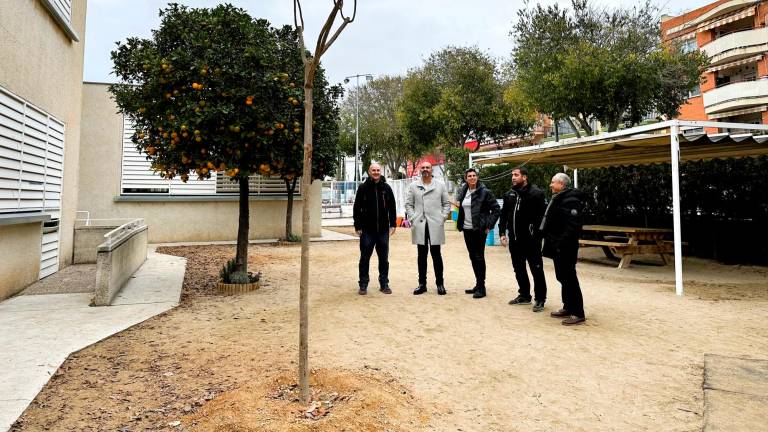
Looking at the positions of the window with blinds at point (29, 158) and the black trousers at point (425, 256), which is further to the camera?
the black trousers at point (425, 256)

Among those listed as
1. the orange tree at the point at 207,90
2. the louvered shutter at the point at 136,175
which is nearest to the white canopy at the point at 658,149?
the orange tree at the point at 207,90

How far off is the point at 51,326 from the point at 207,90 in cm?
307

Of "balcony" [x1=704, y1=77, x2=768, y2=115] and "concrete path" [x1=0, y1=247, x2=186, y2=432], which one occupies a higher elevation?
"balcony" [x1=704, y1=77, x2=768, y2=115]

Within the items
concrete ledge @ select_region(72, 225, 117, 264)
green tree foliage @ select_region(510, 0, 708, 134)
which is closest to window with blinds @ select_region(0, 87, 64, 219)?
concrete ledge @ select_region(72, 225, 117, 264)

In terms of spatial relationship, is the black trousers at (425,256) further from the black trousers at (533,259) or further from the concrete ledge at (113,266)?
the concrete ledge at (113,266)

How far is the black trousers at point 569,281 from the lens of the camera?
15.5 feet

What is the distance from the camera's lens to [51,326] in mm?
4562

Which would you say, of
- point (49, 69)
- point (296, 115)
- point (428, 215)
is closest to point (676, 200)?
point (428, 215)

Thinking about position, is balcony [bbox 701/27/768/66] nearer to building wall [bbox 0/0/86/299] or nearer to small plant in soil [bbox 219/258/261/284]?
small plant in soil [bbox 219/258/261/284]

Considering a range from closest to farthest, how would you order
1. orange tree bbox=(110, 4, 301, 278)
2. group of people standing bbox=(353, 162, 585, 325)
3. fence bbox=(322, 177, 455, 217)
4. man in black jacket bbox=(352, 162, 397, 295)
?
1. group of people standing bbox=(353, 162, 585, 325)
2. orange tree bbox=(110, 4, 301, 278)
3. man in black jacket bbox=(352, 162, 397, 295)
4. fence bbox=(322, 177, 455, 217)

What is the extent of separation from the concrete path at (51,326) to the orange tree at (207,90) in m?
1.82

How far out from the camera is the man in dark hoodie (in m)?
4.68

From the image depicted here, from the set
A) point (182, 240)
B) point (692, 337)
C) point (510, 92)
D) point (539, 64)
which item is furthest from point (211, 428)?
point (510, 92)

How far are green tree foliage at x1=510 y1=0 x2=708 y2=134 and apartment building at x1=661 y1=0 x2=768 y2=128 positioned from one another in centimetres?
1042
